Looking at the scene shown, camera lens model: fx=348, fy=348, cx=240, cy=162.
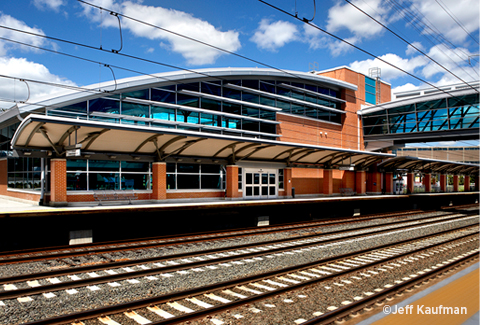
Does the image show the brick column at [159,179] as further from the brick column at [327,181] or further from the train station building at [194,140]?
the brick column at [327,181]

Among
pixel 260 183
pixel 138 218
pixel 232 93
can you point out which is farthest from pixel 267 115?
pixel 138 218

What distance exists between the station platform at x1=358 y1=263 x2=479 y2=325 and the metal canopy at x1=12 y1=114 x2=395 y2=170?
1270 centimetres

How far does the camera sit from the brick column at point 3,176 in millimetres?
27594

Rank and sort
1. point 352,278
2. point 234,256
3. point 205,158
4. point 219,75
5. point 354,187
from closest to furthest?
point 352,278
point 234,256
point 205,158
point 219,75
point 354,187

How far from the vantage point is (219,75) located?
2772 cm

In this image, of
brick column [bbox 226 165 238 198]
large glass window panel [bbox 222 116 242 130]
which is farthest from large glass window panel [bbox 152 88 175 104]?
brick column [bbox 226 165 238 198]

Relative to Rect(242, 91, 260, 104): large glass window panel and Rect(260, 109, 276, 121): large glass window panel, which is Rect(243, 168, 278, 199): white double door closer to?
Rect(260, 109, 276, 121): large glass window panel

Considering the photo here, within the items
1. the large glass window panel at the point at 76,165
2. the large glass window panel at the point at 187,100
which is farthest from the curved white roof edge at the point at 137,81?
the large glass window panel at the point at 76,165

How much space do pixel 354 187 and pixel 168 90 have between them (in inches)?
891

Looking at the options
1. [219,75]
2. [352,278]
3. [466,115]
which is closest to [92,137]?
[352,278]

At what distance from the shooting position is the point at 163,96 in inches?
981

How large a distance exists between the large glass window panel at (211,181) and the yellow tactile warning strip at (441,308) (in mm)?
19055

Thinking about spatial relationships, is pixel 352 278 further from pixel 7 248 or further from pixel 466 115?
pixel 466 115

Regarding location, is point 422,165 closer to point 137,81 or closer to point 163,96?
point 163,96
